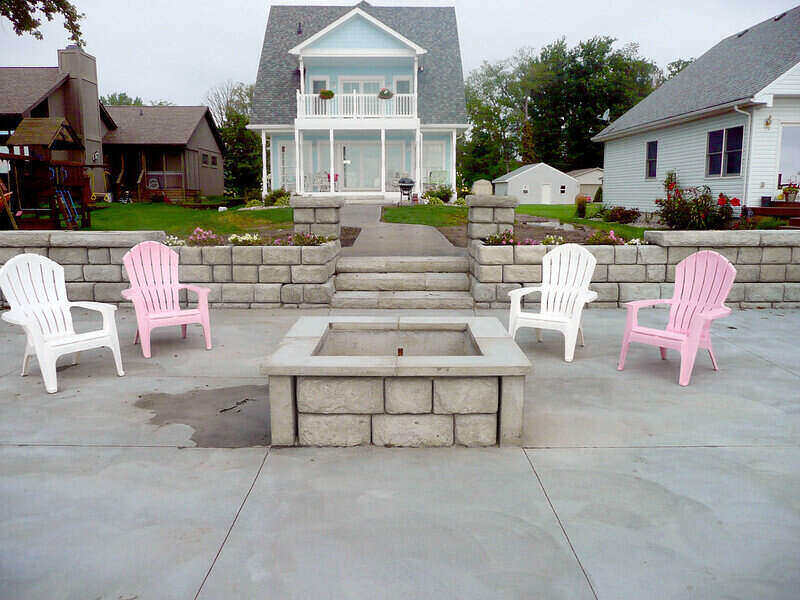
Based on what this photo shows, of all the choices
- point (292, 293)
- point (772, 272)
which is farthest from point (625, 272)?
point (292, 293)

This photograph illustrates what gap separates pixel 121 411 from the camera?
423 cm

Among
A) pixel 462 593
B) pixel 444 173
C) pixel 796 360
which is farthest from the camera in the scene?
pixel 444 173

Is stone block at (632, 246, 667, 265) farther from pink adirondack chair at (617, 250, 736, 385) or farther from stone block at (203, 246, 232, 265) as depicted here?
stone block at (203, 246, 232, 265)

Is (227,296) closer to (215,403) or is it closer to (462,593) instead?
(215,403)

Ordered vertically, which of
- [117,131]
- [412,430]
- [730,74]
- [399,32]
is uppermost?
[399,32]

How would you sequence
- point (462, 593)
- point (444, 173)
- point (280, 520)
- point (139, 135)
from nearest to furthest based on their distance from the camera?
point (462, 593)
point (280, 520)
point (444, 173)
point (139, 135)

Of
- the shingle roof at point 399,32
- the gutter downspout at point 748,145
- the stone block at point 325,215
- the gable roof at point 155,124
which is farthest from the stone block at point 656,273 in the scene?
the gable roof at point 155,124

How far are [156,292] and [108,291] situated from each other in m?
2.65

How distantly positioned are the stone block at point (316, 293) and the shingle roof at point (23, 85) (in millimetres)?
Result: 17414

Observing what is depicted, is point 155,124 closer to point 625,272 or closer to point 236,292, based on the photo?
point 236,292

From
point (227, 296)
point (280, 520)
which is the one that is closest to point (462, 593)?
point (280, 520)

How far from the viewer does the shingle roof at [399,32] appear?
2152cm

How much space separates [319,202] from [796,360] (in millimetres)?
6098

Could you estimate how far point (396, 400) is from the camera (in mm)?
3586
